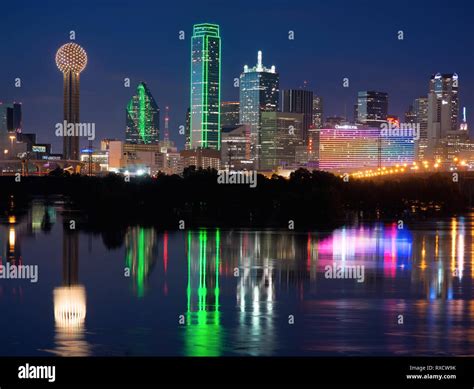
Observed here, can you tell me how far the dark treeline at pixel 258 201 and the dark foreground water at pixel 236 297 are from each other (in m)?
23.4

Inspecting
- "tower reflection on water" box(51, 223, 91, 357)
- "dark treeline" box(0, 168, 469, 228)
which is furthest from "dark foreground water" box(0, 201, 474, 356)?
"dark treeline" box(0, 168, 469, 228)

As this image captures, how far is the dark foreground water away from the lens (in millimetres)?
30734

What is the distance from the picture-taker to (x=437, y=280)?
47.3m

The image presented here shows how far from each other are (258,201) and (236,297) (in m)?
63.8

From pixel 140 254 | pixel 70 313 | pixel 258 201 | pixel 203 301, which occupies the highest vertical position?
pixel 258 201

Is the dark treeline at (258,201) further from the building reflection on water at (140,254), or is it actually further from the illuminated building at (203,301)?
the illuminated building at (203,301)

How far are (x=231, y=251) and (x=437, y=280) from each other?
1580 cm

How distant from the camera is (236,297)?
132 feet

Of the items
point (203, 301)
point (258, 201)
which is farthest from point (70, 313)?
point (258, 201)

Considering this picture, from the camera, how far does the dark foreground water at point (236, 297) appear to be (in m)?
30.7

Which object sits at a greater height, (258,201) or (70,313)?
(258,201)

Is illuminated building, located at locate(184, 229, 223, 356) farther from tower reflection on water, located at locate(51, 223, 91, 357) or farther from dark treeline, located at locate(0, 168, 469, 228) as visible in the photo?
dark treeline, located at locate(0, 168, 469, 228)

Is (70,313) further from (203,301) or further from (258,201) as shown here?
(258,201)
